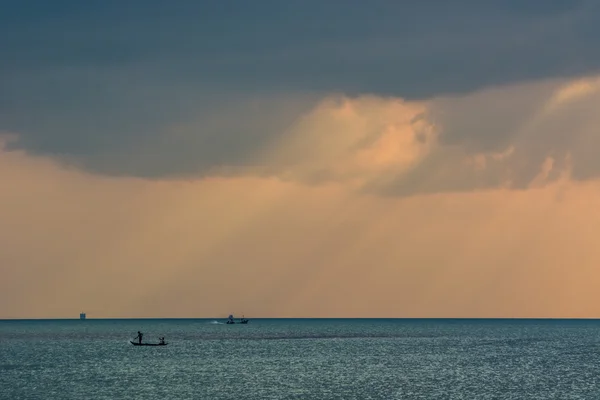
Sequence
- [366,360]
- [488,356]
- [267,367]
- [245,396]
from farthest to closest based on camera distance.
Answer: [488,356] < [366,360] < [267,367] < [245,396]

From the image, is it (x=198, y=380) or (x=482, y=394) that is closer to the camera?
(x=482, y=394)

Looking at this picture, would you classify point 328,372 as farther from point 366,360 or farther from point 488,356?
point 488,356

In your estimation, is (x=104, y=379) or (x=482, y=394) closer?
(x=482, y=394)

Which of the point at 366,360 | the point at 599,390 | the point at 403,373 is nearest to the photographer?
the point at 599,390

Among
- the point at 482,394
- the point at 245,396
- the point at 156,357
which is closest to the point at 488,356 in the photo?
the point at 156,357

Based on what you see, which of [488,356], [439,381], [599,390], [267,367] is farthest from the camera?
[488,356]

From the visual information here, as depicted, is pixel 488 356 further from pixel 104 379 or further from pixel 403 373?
pixel 104 379

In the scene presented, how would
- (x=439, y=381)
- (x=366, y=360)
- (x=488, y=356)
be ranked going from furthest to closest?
(x=488, y=356), (x=366, y=360), (x=439, y=381)

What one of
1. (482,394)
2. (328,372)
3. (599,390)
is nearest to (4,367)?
(328,372)

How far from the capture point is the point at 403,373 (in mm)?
142750

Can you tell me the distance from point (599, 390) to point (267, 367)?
54.7 meters

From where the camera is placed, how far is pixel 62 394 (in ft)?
375

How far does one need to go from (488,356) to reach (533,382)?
5917 cm

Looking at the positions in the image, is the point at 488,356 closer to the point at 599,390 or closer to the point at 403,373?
the point at 403,373
